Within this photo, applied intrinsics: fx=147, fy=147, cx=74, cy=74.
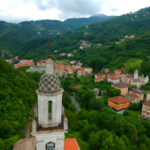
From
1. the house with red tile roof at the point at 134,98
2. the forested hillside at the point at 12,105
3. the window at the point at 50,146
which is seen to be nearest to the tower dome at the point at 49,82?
the window at the point at 50,146

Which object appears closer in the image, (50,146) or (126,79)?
(50,146)

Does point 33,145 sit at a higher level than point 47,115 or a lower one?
lower

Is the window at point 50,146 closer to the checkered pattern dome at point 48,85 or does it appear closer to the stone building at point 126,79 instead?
the checkered pattern dome at point 48,85

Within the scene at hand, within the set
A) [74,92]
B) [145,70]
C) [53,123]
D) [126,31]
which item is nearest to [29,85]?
[74,92]

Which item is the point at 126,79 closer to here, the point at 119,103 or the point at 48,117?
the point at 119,103

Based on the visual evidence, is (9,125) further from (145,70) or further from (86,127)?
(145,70)

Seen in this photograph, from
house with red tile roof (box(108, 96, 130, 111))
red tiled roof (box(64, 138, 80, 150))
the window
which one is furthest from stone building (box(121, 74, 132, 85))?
the window

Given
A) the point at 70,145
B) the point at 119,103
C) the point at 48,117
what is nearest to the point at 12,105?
the point at 70,145

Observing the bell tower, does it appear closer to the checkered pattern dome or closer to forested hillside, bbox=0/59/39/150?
the checkered pattern dome
